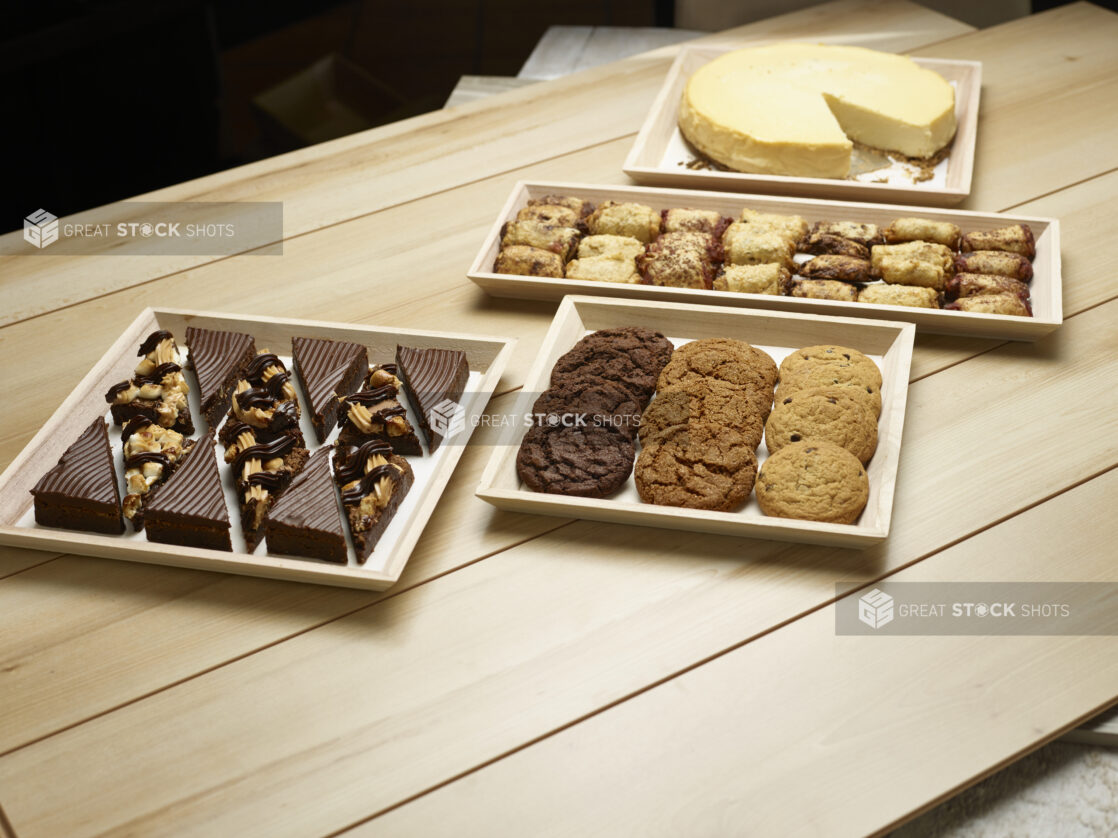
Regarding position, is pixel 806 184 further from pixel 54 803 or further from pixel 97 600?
pixel 54 803

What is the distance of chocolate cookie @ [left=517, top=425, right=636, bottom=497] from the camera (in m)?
1.53

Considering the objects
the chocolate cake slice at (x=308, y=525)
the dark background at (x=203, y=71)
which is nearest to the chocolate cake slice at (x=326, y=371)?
the chocolate cake slice at (x=308, y=525)

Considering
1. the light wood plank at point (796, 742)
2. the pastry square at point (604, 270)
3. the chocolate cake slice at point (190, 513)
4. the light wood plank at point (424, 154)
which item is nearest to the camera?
the light wood plank at point (796, 742)

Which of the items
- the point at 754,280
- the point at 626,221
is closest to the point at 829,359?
the point at 754,280

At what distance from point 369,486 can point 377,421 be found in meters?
0.15

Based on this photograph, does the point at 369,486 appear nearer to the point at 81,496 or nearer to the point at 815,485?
the point at 81,496

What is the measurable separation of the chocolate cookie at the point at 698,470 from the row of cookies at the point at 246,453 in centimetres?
35

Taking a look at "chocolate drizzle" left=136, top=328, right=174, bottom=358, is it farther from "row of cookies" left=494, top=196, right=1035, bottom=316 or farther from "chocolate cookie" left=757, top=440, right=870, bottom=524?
"chocolate cookie" left=757, top=440, right=870, bottom=524

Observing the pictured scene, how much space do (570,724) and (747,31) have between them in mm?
2300

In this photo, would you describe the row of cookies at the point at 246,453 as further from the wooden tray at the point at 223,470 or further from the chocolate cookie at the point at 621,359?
the chocolate cookie at the point at 621,359

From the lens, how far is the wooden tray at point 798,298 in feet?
5.93

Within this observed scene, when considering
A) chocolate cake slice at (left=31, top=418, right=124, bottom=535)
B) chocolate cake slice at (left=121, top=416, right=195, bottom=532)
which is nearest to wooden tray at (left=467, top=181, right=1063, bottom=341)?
chocolate cake slice at (left=121, top=416, right=195, bottom=532)

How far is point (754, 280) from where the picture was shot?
1.91m

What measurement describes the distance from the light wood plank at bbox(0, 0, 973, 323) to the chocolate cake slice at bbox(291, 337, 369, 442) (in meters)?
0.48
